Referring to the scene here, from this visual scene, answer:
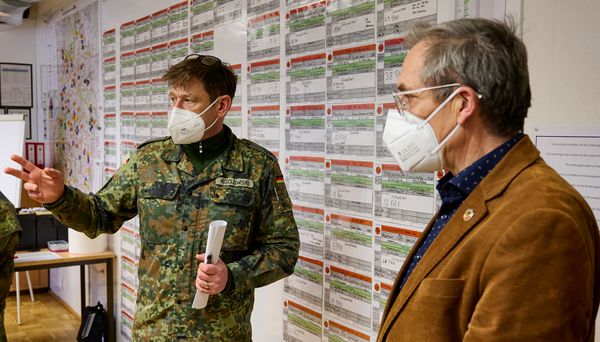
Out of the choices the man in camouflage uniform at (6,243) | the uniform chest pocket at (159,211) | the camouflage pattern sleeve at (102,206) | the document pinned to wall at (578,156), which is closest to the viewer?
the document pinned to wall at (578,156)

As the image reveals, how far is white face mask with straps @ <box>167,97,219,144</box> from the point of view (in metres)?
2.07

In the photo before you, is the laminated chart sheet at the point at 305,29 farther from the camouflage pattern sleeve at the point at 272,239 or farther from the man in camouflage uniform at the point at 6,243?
the man in camouflage uniform at the point at 6,243

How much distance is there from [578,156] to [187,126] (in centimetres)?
126

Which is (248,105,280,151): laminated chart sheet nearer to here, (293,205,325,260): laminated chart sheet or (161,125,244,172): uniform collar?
(293,205,325,260): laminated chart sheet

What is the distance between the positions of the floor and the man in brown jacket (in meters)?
4.12

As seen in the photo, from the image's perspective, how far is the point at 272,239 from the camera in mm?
2066

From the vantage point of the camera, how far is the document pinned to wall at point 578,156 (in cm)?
154

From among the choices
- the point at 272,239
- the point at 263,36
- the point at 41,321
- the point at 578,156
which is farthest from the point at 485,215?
the point at 41,321

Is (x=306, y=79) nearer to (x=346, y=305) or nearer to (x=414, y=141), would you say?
(x=346, y=305)

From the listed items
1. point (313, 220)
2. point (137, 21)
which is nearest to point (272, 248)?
point (313, 220)

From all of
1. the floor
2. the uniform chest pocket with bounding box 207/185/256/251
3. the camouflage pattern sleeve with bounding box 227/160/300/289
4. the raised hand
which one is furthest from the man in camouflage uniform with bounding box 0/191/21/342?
the floor

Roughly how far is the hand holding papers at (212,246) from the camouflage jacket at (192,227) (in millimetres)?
146

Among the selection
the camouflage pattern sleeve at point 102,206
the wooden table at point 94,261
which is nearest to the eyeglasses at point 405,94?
the camouflage pattern sleeve at point 102,206

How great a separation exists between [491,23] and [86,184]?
4314 mm
